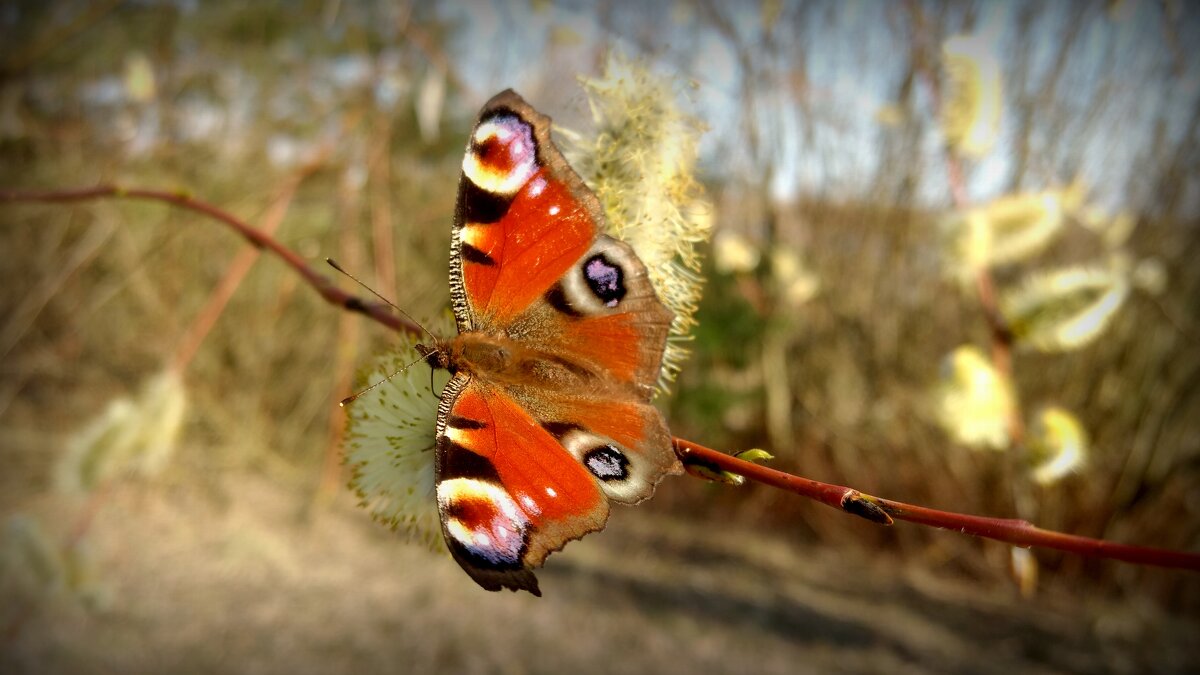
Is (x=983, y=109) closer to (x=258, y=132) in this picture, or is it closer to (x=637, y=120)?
(x=637, y=120)

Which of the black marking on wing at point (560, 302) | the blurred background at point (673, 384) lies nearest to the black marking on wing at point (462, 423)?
the black marking on wing at point (560, 302)

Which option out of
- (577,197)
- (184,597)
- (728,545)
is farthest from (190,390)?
(577,197)

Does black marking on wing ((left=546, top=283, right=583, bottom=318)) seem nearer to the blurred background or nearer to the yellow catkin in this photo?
the yellow catkin

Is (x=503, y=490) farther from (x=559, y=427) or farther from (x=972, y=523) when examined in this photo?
(x=972, y=523)

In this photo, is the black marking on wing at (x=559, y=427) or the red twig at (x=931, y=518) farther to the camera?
the black marking on wing at (x=559, y=427)

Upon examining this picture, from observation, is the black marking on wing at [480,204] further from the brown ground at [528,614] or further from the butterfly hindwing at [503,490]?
the brown ground at [528,614]

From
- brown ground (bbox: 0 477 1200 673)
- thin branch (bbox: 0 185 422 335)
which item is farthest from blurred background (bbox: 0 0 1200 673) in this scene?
thin branch (bbox: 0 185 422 335)

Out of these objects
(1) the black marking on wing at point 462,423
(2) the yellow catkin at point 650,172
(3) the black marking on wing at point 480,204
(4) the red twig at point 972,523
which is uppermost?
(2) the yellow catkin at point 650,172
